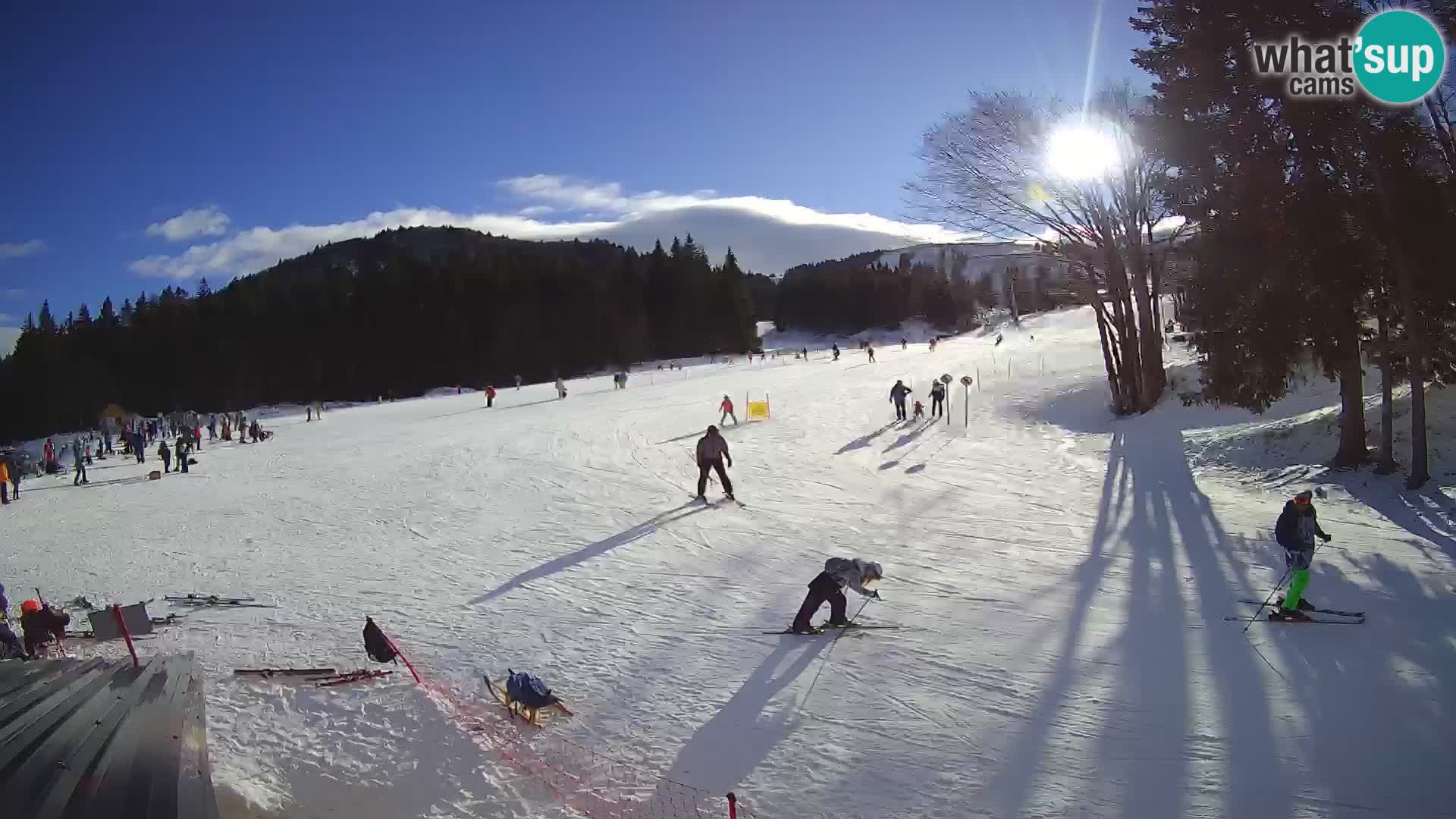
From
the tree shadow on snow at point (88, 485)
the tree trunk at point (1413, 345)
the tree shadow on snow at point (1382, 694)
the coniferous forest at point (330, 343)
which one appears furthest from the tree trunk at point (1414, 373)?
the coniferous forest at point (330, 343)

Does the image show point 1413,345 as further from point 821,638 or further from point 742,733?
point 742,733

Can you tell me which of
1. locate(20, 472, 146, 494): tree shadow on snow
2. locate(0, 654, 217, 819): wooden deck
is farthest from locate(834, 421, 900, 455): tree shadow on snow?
locate(20, 472, 146, 494): tree shadow on snow

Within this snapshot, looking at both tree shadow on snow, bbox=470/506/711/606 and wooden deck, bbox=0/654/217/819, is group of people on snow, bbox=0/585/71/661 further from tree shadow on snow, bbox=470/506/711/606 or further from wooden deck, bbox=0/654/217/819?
tree shadow on snow, bbox=470/506/711/606

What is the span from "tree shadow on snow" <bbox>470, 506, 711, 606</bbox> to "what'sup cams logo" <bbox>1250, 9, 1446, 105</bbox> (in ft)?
43.6

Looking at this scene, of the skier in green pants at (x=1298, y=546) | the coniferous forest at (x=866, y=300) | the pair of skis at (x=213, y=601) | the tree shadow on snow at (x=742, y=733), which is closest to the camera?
the tree shadow on snow at (x=742, y=733)

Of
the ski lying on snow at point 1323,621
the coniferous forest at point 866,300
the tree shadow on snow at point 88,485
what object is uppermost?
the coniferous forest at point 866,300

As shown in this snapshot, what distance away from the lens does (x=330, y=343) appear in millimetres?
75125

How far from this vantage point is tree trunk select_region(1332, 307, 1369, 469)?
14781 millimetres

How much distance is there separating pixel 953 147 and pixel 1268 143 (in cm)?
1028

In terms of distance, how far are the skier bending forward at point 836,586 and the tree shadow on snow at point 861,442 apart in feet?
45.6

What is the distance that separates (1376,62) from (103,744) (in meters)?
19.1

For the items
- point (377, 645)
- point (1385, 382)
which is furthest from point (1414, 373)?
point (377, 645)

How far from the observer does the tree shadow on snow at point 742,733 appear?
6543mm

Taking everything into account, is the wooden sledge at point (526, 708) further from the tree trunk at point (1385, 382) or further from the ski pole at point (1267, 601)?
the tree trunk at point (1385, 382)
